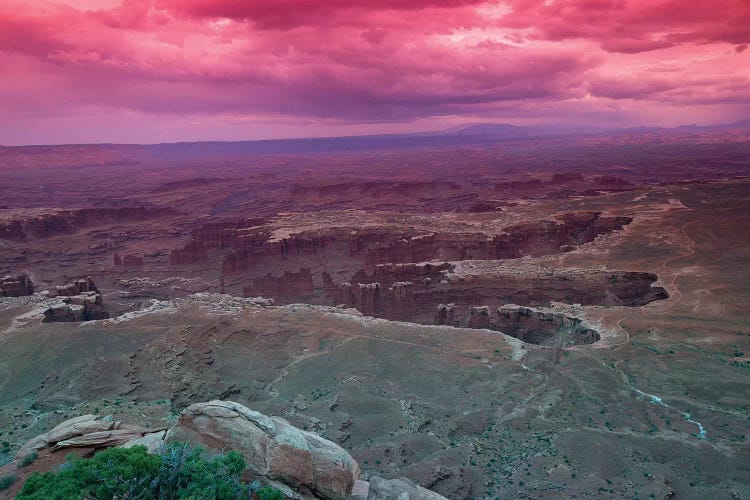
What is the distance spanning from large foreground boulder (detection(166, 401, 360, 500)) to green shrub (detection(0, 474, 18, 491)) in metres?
3.05

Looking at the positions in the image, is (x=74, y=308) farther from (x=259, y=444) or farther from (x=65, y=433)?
(x=259, y=444)

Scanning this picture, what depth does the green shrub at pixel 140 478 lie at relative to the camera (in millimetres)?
9602

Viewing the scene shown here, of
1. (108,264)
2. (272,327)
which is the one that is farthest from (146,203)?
(272,327)

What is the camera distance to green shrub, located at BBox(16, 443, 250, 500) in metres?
9.60

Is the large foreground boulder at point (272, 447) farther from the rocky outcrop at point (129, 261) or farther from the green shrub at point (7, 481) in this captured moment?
the rocky outcrop at point (129, 261)

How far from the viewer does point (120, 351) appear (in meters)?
29.3

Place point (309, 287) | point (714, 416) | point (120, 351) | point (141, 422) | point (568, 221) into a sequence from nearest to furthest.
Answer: point (141, 422) → point (714, 416) → point (120, 351) → point (309, 287) → point (568, 221)

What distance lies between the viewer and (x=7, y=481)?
11.4 m

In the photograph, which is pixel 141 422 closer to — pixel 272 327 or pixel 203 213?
pixel 272 327

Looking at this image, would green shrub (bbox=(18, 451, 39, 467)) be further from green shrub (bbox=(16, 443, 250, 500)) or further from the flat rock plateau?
the flat rock plateau

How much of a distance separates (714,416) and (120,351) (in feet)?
90.5

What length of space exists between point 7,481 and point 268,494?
18.2ft

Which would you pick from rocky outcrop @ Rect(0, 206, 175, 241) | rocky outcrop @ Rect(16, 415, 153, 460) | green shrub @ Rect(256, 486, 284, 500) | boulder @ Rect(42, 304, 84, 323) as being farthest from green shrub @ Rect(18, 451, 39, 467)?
rocky outcrop @ Rect(0, 206, 175, 241)

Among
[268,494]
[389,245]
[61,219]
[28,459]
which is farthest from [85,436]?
[61,219]
